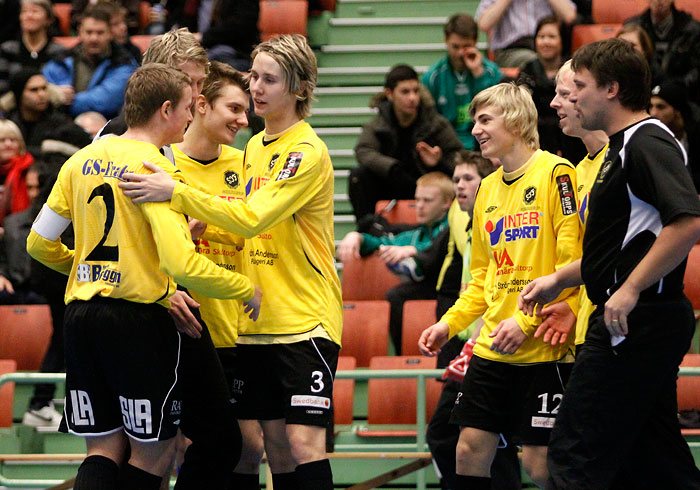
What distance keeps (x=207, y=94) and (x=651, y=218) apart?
79.9 inches

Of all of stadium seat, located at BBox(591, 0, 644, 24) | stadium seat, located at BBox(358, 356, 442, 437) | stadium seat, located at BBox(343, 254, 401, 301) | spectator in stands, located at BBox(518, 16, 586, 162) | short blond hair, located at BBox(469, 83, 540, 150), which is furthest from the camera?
stadium seat, located at BBox(591, 0, 644, 24)

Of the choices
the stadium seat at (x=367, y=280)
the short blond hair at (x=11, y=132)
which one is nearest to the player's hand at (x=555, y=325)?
the stadium seat at (x=367, y=280)

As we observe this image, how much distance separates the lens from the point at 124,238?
4082 mm

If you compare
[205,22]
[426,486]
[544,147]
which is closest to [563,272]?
[426,486]

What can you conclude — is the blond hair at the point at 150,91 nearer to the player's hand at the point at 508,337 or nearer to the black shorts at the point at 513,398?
the player's hand at the point at 508,337

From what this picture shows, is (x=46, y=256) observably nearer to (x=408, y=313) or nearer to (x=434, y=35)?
(x=408, y=313)

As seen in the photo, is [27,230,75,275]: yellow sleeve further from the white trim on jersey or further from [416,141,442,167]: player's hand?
[416,141,442,167]: player's hand

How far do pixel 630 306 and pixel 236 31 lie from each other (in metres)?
6.29

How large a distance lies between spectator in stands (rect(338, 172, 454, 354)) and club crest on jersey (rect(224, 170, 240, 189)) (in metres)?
2.38

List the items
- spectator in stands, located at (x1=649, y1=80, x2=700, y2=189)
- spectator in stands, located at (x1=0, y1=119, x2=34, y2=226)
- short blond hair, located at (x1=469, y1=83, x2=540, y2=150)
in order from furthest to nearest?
spectator in stands, located at (x1=0, y1=119, x2=34, y2=226), spectator in stands, located at (x1=649, y1=80, x2=700, y2=189), short blond hair, located at (x1=469, y1=83, x2=540, y2=150)

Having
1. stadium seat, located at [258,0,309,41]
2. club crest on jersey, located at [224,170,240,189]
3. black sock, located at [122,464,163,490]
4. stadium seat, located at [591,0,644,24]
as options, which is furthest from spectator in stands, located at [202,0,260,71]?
black sock, located at [122,464,163,490]

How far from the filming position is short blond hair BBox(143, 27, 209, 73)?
4.73 m

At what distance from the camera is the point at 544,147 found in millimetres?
7559

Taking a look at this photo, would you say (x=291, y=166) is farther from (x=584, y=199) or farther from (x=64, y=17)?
(x=64, y=17)
